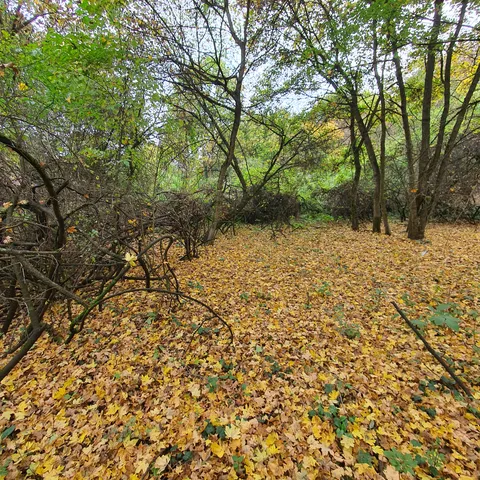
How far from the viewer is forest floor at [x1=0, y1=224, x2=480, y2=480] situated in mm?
1709

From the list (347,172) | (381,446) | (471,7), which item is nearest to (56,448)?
(381,446)

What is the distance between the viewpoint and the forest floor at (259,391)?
1709 mm

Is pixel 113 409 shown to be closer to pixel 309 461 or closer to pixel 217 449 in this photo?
pixel 217 449

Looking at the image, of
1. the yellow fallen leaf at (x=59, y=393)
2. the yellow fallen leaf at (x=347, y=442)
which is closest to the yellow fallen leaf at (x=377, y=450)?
the yellow fallen leaf at (x=347, y=442)

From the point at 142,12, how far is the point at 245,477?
27.8 ft

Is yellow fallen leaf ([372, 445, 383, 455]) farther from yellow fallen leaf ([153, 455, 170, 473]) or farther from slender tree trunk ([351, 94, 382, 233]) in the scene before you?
slender tree trunk ([351, 94, 382, 233])

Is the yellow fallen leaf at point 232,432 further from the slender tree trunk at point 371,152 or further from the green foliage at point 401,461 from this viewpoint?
the slender tree trunk at point 371,152

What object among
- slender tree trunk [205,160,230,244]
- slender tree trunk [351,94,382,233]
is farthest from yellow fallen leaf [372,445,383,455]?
slender tree trunk [351,94,382,233]

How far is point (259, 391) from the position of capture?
2.31 m

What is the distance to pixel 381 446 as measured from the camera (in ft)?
5.75

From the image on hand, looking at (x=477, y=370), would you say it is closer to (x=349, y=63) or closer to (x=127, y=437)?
(x=127, y=437)

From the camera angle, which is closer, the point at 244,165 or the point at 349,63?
the point at 349,63

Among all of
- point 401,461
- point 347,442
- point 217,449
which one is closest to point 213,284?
point 217,449

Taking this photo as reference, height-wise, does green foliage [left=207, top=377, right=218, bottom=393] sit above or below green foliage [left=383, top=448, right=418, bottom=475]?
below
